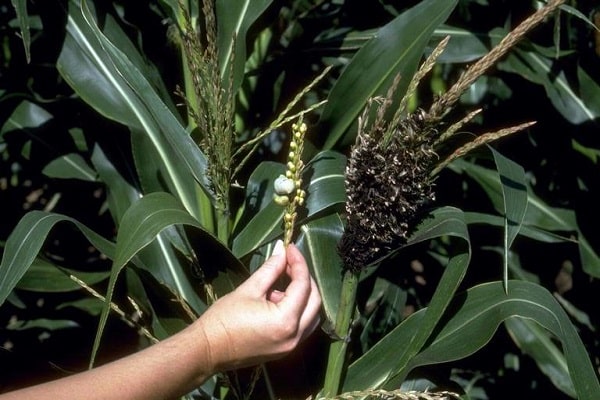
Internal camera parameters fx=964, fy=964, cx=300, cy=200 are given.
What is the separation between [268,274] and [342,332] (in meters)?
0.21

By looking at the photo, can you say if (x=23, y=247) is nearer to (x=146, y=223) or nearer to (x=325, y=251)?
(x=146, y=223)

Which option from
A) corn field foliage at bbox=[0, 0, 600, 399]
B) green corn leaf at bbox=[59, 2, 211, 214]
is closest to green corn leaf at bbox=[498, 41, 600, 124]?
corn field foliage at bbox=[0, 0, 600, 399]

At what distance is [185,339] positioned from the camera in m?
0.98

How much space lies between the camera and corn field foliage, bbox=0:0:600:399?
1.14m

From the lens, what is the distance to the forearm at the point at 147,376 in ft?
2.97

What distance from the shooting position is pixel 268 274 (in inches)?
40.6

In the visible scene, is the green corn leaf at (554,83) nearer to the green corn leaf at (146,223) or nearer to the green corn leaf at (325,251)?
the green corn leaf at (325,251)

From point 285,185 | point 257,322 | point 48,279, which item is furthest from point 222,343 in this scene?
point 48,279

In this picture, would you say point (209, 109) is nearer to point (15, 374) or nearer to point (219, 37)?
point (219, 37)

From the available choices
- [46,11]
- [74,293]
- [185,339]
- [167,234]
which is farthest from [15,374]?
[185,339]

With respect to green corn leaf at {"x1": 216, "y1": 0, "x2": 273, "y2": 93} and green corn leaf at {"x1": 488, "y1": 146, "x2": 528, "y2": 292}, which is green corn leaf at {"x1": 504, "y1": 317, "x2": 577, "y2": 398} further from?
green corn leaf at {"x1": 216, "y1": 0, "x2": 273, "y2": 93}

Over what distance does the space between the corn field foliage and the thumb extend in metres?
0.06

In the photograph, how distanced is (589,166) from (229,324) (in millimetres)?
1032

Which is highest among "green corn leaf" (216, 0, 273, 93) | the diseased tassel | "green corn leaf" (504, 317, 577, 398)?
"green corn leaf" (216, 0, 273, 93)
